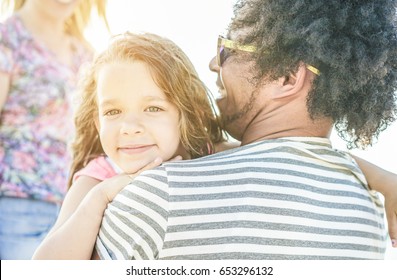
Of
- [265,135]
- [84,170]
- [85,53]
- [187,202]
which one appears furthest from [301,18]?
[85,53]

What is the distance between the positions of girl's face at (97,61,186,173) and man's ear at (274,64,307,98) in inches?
13.1

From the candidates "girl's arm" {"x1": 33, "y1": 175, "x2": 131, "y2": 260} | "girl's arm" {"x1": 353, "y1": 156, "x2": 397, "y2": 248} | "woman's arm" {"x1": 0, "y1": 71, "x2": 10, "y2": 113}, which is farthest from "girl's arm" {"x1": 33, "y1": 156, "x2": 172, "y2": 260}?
"woman's arm" {"x1": 0, "y1": 71, "x2": 10, "y2": 113}

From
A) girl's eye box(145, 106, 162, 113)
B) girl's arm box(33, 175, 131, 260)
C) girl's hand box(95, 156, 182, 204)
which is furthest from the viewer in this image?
girl's eye box(145, 106, 162, 113)

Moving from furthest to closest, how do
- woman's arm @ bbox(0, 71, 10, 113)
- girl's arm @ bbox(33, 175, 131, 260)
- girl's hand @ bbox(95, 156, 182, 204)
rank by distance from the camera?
woman's arm @ bbox(0, 71, 10, 113) → girl's hand @ bbox(95, 156, 182, 204) → girl's arm @ bbox(33, 175, 131, 260)

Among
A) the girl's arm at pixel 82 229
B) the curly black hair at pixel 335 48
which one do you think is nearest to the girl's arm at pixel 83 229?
the girl's arm at pixel 82 229

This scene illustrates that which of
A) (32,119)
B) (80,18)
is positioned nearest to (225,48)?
(32,119)

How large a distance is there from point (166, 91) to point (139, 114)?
11 cm

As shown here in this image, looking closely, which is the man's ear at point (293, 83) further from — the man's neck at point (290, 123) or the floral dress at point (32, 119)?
the floral dress at point (32, 119)

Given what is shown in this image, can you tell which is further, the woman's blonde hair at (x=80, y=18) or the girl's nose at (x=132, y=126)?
the woman's blonde hair at (x=80, y=18)

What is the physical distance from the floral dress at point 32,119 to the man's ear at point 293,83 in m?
1.30

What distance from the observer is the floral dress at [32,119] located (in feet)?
9.32

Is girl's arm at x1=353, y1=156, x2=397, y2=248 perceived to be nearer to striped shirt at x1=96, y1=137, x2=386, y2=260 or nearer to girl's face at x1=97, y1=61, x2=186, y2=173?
striped shirt at x1=96, y1=137, x2=386, y2=260

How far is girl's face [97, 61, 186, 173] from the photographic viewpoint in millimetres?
1874

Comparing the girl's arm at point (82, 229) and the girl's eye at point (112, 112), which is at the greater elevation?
the girl's eye at point (112, 112)
